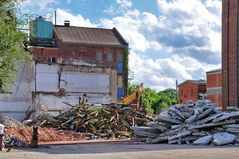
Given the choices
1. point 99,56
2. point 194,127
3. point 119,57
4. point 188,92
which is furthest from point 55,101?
point 188,92

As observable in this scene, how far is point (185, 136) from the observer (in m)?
27.4

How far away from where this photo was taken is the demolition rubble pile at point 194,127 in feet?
85.5

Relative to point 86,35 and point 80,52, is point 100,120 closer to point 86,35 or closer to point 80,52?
point 80,52

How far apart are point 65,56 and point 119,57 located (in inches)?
370

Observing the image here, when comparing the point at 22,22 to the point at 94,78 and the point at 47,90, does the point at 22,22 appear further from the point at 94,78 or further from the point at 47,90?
the point at 94,78

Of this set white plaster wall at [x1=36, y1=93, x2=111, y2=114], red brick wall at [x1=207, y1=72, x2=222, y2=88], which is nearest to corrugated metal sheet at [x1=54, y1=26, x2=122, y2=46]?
red brick wall at [x1=207, y1=72, x2=222, y2=88]

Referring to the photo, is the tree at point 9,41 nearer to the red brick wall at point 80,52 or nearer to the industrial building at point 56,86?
the industrial building at point 56,86

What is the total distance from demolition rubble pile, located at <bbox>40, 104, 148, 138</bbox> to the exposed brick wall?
712cm

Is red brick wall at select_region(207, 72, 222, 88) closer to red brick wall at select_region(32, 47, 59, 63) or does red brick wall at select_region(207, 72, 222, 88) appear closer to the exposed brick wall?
red brick wall at select_region(32, 47, 59, 63)

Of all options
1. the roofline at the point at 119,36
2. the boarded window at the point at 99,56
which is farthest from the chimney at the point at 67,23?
the roofline at the point at 119,36

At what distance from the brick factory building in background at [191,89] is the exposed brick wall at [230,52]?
64359mm

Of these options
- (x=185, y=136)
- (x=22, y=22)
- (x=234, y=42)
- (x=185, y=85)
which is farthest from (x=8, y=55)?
(x=185, y=85)

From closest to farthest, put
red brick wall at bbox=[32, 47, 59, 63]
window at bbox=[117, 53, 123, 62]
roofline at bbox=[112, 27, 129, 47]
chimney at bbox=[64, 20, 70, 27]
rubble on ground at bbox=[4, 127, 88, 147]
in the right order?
rubble on ground at bbox=[4, 127, 88, 147], red brick wall at bbox=[32, 47, 59, 63], window at bbox=[117, 53, 123, 62], roofline at bbox=[112, 27, 129, 47], chimney at bbox=[64, 20, 70, 27]

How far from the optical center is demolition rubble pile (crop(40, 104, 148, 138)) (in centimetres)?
3706
